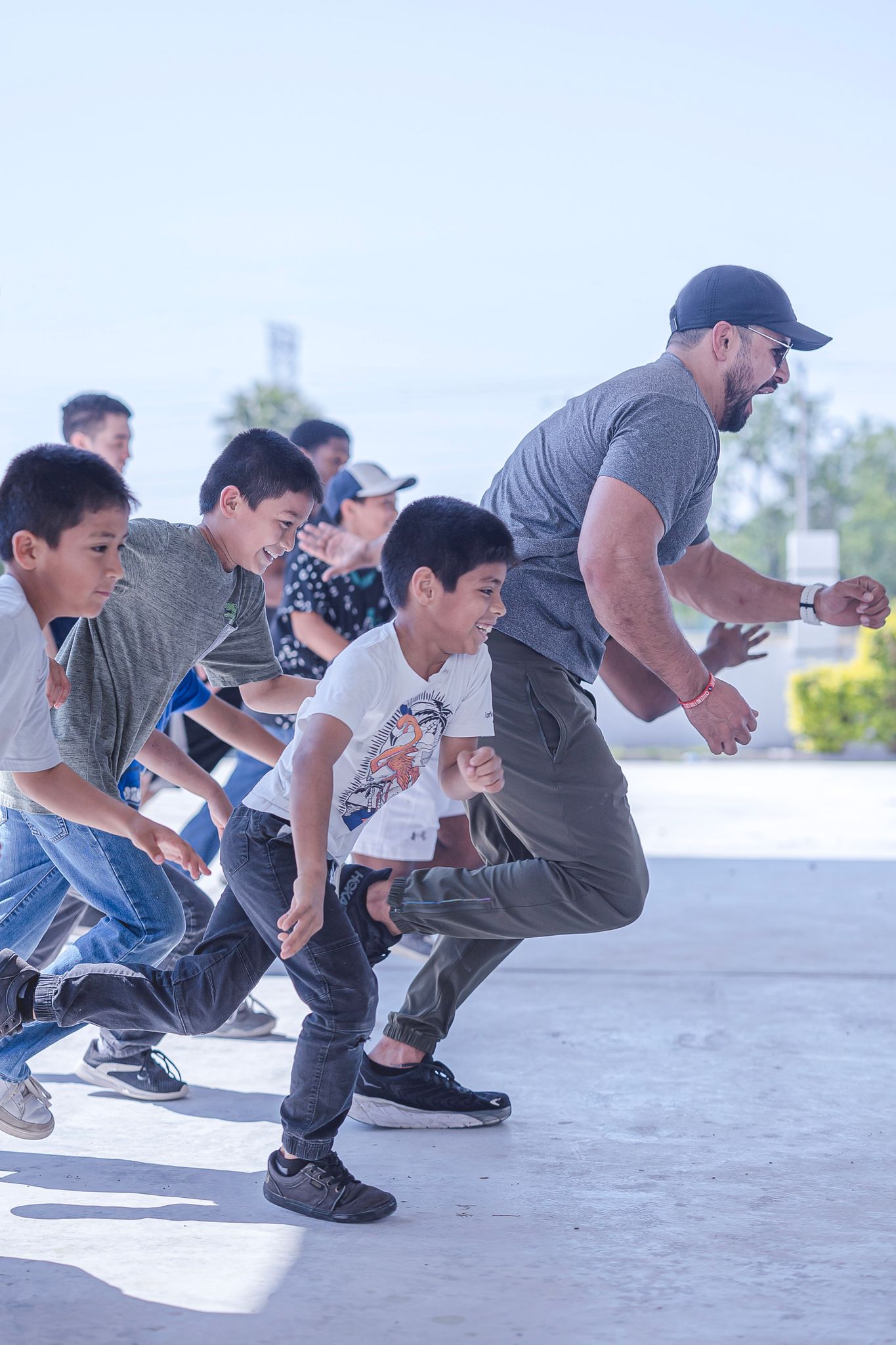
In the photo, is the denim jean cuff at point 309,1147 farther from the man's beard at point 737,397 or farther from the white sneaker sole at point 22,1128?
the man's beard at point 737,397

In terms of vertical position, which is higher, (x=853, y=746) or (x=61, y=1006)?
(x=61, y=1006)

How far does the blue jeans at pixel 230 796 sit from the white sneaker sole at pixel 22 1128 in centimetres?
132

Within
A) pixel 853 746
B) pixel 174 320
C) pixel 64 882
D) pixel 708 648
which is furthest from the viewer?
pixel 174 320

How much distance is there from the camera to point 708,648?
3.37 m

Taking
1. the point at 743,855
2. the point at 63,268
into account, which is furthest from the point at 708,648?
the point at 63,268

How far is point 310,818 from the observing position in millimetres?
2301

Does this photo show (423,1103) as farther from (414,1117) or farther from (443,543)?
(443,543)

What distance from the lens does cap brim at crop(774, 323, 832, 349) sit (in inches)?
114

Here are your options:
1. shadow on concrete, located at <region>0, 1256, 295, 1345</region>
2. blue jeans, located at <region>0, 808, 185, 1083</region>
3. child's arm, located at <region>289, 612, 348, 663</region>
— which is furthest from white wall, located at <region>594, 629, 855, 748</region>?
shadow on concrete, located at <region>0, 1256, 295, 1345</region>

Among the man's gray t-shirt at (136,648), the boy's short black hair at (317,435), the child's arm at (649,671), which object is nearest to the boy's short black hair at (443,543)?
the man's gray t-shirt at (136,648)

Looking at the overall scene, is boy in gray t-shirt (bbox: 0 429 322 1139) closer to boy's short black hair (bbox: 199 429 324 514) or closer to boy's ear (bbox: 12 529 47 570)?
boy's short black hair (bbox: 199 429 324 514)

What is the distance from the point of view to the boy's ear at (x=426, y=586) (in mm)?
2541

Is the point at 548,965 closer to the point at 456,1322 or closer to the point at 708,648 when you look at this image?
the point at 708,648

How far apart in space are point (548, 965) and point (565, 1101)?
1423 millimetres
